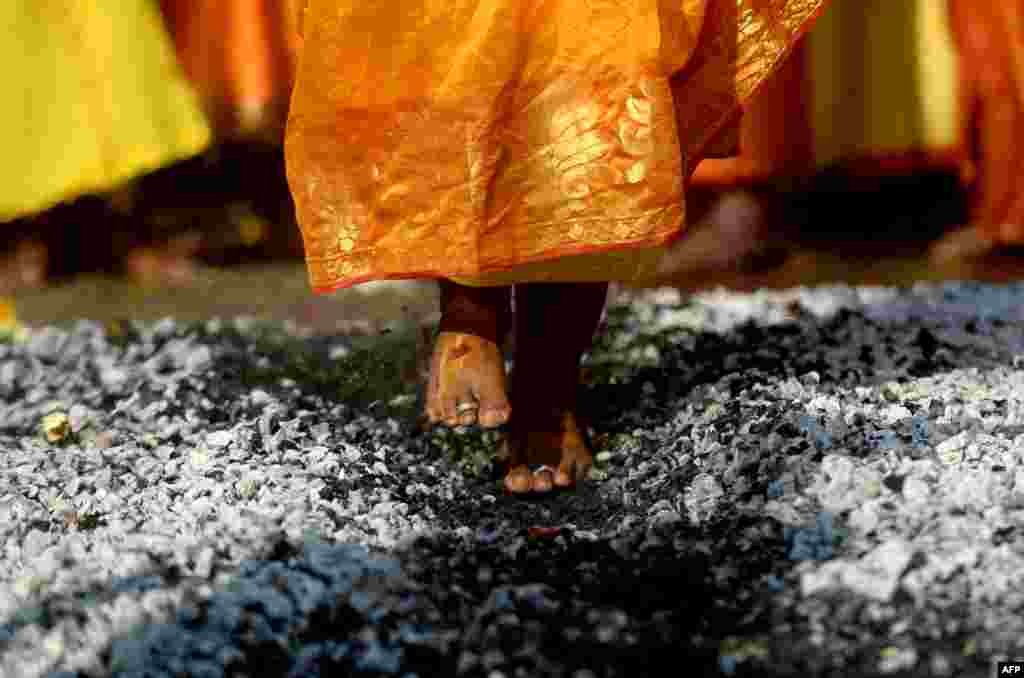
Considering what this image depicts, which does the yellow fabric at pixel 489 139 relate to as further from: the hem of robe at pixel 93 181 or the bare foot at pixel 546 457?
the hem of robe at pixel 93 181

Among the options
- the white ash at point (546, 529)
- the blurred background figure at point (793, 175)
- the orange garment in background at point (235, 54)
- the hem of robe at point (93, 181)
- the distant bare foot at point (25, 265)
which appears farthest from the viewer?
the distant bare foot at point (25, 265)

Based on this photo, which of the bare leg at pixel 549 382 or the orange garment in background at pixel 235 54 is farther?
the orange garment in background at pixel 235 54

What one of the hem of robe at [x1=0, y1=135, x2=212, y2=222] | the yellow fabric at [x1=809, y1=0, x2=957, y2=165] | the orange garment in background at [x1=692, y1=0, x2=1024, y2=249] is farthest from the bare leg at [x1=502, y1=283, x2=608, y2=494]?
the yellow fabric at [x1=809, y1=0, x2=957, y2=165]

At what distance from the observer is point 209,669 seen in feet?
6.96

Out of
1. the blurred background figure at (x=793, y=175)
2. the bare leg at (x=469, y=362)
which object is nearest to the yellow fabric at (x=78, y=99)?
the blurred background figure at (x=793, y=175)

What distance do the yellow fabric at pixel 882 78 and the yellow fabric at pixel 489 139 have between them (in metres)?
4.06

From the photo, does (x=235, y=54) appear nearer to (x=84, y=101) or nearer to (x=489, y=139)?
(x=84, y=101)

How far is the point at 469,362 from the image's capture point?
2.79 metres

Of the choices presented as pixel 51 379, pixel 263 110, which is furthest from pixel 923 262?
pixel 51 379

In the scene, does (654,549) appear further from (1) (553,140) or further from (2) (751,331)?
(2) (751,331)

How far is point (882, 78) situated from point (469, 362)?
440 centimetres

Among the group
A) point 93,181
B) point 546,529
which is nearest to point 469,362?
point 546,529

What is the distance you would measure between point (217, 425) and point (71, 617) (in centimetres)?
115

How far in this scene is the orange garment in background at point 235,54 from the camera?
266 inches
